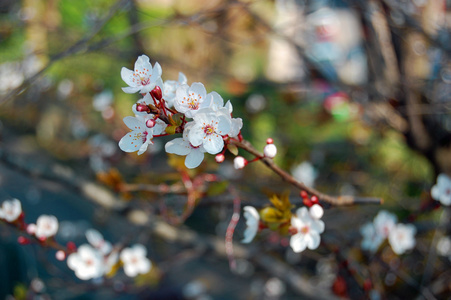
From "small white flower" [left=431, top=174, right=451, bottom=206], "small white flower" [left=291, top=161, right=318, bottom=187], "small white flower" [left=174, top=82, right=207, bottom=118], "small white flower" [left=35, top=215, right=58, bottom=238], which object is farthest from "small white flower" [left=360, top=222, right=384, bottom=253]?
"small white flower" [left=35, top=215, right=58, bottom=238]

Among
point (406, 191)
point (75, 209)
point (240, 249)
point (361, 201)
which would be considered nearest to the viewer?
point (361, 201)

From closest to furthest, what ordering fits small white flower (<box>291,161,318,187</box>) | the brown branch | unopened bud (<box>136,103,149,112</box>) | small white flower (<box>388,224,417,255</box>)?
unopened bud (<box>136,103,149,112</box>) → the brown branch → small white flower (<box>388,224,417,255</box>) → small white flower (<box>291,161,318,187</box>)

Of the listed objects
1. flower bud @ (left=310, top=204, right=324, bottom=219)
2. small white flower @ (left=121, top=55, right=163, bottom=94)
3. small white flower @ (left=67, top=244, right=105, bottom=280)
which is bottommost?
small white flower @ (left=67, top=244, right=105, bottom=280)

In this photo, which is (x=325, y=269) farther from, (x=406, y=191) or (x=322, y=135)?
(x=322, y=135)

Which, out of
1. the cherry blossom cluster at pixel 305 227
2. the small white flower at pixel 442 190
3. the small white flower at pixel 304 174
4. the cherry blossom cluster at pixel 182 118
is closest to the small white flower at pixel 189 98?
the cherry blossom cluster at pixel 182 118

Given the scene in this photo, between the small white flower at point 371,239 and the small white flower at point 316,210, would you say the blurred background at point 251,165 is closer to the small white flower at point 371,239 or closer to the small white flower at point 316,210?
the small white flower at point 371,239

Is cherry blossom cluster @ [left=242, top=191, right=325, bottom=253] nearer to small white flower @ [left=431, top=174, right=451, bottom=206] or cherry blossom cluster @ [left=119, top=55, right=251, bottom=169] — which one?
cherry blossom cluster @ [left=119, top=55, right=251, bottom=169]

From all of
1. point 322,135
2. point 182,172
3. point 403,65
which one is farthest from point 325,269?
→ point 322,135
